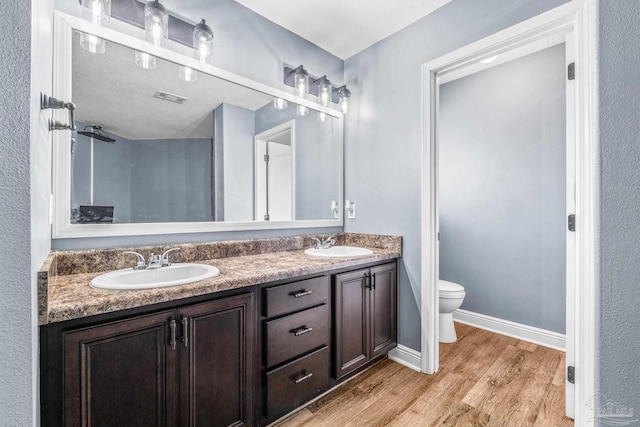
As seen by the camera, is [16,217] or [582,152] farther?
[582,152]

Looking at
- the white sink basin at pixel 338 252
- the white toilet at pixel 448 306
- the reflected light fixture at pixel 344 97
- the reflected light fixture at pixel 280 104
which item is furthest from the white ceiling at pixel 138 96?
the white toilet at pixel 448 306

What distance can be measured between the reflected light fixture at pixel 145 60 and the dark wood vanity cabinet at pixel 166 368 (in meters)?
1.29

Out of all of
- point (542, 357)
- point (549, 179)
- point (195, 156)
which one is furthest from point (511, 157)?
point (195, 156)

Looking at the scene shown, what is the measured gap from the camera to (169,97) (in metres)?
1.66

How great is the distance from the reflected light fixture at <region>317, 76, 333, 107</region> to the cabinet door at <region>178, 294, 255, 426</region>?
67.0 inches

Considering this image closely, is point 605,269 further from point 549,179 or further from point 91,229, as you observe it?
point 91,229

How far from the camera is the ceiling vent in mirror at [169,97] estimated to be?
63.9 inches

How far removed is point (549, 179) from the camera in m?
2.29

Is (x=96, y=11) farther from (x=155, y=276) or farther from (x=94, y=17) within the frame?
(x=155, y=276)

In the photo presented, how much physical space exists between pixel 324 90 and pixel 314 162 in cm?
57

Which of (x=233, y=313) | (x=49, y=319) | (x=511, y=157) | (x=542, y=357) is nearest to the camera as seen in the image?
(x=49, y=319)

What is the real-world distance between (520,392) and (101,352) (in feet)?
6.98

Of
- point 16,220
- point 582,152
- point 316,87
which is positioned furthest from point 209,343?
point 316,87

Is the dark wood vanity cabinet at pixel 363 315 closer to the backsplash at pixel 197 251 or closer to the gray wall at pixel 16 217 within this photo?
the backsplash at pixel 197 251
